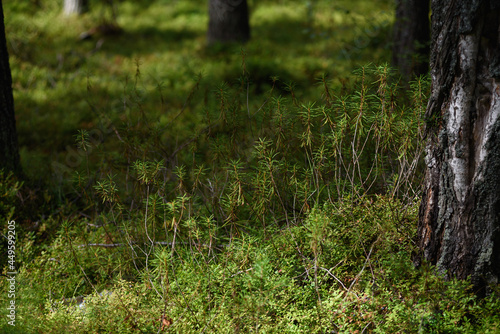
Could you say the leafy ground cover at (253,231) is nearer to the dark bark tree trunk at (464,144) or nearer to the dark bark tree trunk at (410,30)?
the dark bark tree trunk at (464,144)

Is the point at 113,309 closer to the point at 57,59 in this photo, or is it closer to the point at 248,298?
the point at 248,298

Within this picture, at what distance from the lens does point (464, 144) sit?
2523mm

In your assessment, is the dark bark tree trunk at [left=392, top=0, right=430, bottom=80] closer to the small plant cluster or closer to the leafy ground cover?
the leafy ground cover

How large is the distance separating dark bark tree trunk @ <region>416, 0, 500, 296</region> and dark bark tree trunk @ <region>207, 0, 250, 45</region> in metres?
7.43

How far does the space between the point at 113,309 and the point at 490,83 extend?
104 inches

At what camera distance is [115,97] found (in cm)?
702

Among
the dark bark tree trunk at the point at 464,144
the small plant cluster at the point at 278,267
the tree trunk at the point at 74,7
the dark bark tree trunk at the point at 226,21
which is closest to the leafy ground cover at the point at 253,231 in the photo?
the small plant cluster at the point at 278,267

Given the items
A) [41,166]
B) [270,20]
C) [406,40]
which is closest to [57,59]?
[41,166]

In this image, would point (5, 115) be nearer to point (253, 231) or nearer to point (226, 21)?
point (253, 231)

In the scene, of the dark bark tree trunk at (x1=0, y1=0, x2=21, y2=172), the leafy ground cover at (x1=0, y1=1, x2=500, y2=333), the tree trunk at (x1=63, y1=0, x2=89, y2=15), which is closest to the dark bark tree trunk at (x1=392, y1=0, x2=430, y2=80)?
the leafy ground cover at (x1=0, y1=1, x2=500, y2=333)

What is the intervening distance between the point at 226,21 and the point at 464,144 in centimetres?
791

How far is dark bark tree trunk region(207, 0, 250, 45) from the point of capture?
9508 mm

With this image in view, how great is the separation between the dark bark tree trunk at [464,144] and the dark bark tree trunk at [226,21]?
7.43 m

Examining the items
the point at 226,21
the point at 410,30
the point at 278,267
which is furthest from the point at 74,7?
the point at 278,267
